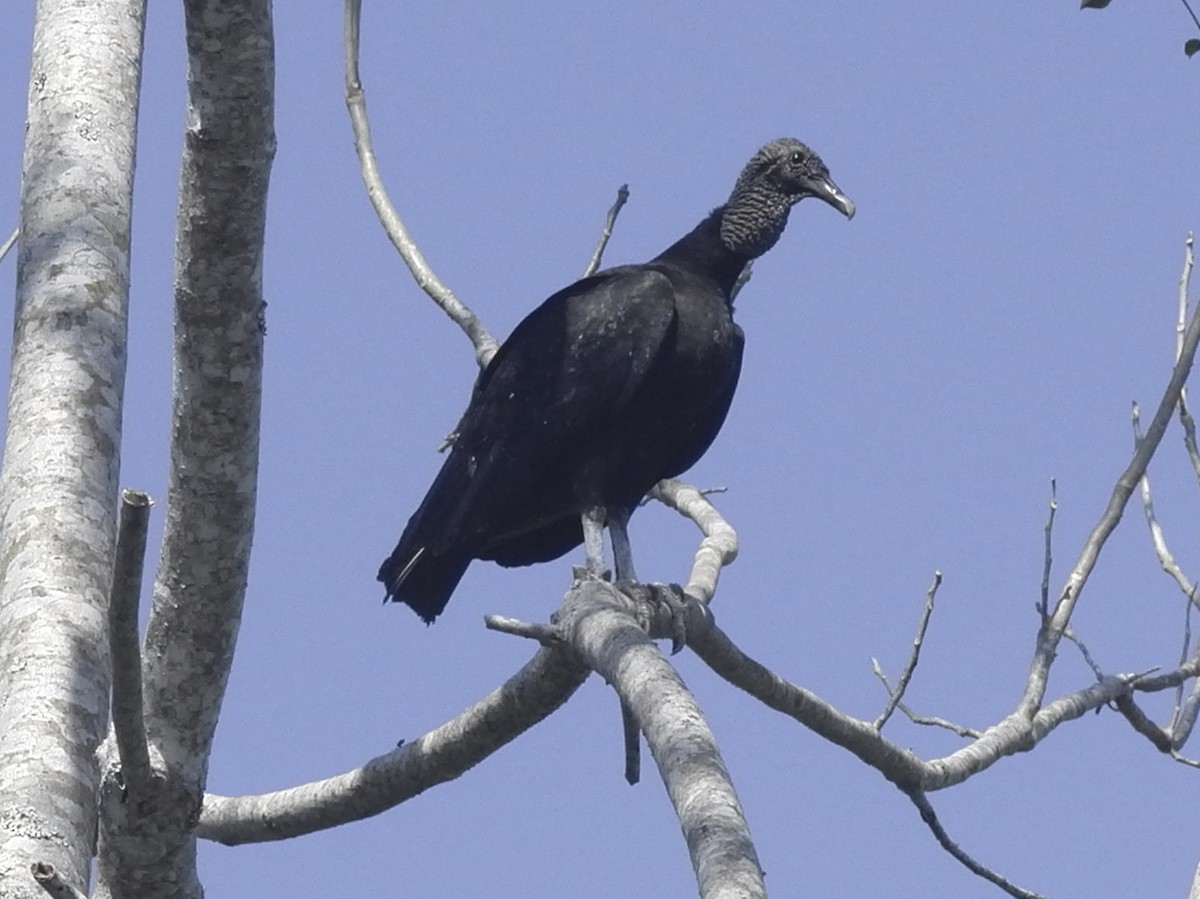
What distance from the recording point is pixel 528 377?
16.4ft

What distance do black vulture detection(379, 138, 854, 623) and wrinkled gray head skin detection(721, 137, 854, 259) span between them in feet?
1.32

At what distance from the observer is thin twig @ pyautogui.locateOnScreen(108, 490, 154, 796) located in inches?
73.7

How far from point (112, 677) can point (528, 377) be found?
2.93m

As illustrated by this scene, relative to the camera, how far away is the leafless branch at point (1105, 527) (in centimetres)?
358

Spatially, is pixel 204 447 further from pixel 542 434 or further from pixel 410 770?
pixel 542 434

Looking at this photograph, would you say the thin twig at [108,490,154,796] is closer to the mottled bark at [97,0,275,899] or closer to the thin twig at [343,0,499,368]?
the mottled bark at [97,0,275,899]

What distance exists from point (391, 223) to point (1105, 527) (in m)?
2.23

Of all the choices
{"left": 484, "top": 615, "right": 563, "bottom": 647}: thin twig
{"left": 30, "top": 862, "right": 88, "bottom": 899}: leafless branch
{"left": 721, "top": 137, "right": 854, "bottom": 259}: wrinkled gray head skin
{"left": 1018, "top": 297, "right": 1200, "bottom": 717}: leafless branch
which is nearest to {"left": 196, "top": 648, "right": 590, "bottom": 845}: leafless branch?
{"left": 484, "top": 615, "right": 563, "bottom": 647}: thin twig

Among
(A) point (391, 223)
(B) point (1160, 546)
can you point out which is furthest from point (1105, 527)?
(A) point (391, 223)

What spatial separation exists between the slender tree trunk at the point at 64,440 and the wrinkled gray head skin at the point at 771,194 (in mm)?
2763

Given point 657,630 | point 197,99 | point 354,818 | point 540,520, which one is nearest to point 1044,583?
point 657,630

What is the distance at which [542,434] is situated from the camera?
491 cm

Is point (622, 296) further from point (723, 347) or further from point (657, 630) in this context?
point (657, 630)

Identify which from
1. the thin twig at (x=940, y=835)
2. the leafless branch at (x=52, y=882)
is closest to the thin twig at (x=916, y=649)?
the thin twig at (x=940, y=835)
